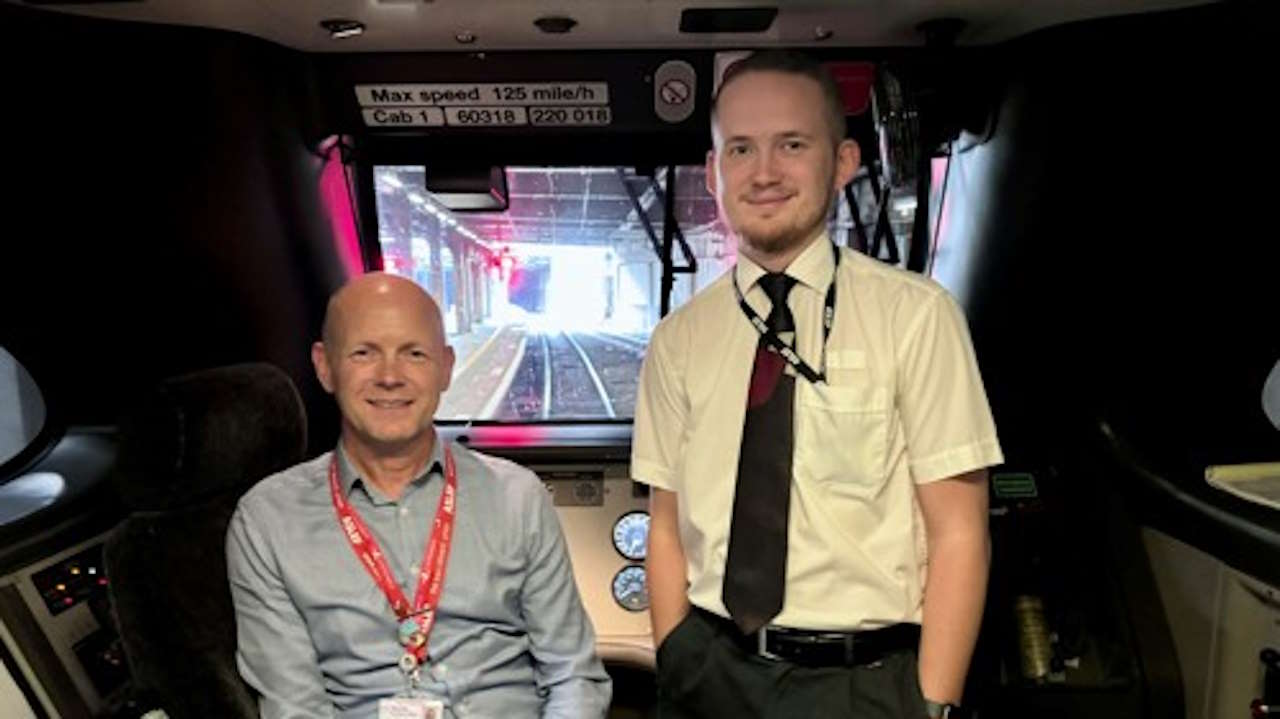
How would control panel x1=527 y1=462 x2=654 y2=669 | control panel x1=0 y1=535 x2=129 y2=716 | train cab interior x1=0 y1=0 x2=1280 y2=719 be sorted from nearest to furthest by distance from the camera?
control panel x1=0 y1=535 x2=129 y2=716, train cab interior x1=0 y1=0 x2=1280 y2=719, control panel x1=527 y1=462 x2=654 y2=669

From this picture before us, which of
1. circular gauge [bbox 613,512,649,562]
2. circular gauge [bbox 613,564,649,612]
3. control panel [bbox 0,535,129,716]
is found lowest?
circular gauge [bbox 613,564,649,612]

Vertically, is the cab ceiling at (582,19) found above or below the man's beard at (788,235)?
above

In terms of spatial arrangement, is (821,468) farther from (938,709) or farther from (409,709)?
(409,709)

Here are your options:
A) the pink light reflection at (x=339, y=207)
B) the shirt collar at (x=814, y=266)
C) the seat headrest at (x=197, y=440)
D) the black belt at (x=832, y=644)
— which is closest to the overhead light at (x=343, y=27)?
the pink light reflection at (x=339, y=207)

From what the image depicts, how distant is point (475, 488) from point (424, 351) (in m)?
0.30

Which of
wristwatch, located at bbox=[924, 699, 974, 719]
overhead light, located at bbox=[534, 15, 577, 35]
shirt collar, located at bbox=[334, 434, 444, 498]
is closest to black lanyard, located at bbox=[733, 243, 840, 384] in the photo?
wristwatch, located at bbox=[924, 699, 974, 719]

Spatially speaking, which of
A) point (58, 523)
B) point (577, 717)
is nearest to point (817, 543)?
point (577, 717)

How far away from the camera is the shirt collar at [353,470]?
1.84 meters

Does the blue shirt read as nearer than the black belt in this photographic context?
No

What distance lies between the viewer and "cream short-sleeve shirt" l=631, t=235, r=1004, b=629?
1.56 m

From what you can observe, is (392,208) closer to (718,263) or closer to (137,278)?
(137,278)

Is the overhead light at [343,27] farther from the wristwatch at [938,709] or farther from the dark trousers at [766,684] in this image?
the wristwatch at [938,709]

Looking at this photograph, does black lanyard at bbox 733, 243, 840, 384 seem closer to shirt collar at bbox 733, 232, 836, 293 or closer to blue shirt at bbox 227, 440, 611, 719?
shirt collar at bbox 733, 232, 836, 293

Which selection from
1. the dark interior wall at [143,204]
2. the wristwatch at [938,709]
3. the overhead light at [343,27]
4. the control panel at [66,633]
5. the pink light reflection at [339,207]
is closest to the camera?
the wristwatch at [938,709]
